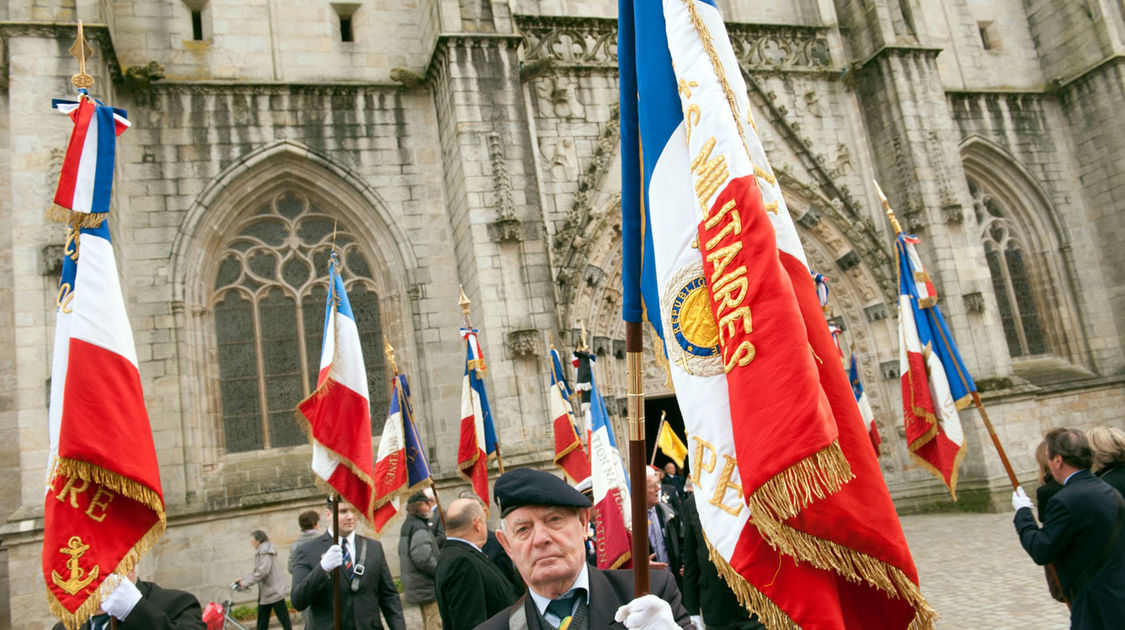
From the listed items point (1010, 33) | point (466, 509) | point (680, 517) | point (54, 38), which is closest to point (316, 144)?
point (54, 38)

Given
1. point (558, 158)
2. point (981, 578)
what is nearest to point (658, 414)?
point (558, 158)

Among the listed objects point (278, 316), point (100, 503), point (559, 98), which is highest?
point (559, 98)

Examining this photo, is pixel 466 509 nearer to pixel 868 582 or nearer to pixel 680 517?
pixel 868 582

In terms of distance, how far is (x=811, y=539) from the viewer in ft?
7.64

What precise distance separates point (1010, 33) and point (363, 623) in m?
20.9

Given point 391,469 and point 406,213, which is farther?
point 406,213

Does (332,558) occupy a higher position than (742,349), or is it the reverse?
(742,349)

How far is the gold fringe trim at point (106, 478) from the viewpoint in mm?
4336

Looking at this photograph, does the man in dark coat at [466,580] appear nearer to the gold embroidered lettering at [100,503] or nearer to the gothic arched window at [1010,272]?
the gold embroidered lettering at [100,503]

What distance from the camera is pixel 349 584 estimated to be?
5852mm

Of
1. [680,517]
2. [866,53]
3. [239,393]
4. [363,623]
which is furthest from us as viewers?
[866,53]

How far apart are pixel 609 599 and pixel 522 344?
9722 mm

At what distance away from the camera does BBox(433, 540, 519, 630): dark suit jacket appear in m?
4.48

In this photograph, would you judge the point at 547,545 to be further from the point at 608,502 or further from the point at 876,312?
the point at 876,312
